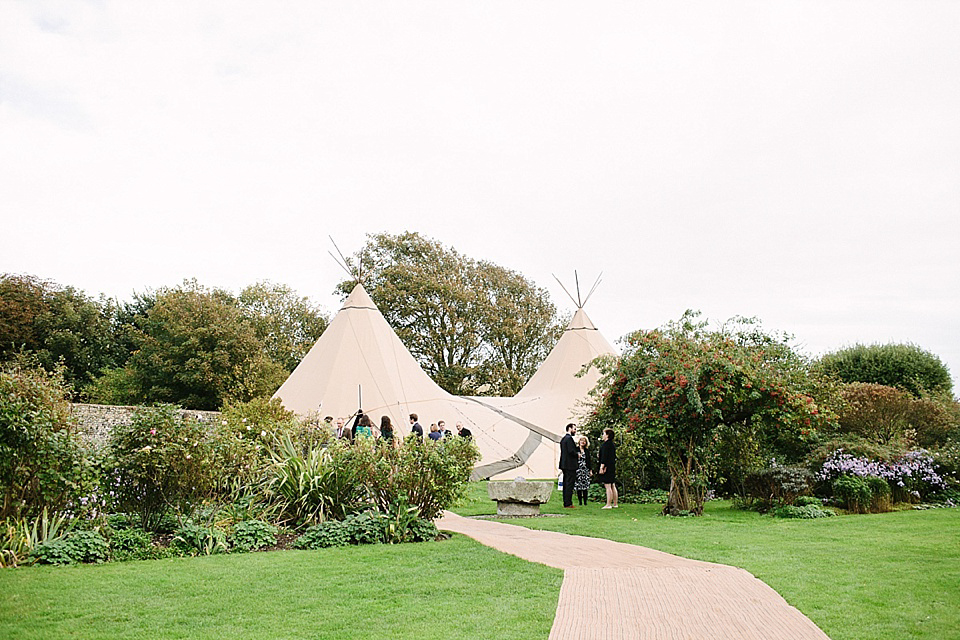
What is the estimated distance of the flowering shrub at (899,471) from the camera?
11.8 meters

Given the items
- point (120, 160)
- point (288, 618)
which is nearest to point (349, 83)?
point (120, 160)

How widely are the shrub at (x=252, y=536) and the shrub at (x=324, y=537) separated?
0.30 meters

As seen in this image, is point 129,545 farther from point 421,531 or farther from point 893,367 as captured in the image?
point 893,367

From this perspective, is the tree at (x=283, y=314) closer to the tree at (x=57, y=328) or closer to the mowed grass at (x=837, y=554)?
the tree at (x=57, y=328)

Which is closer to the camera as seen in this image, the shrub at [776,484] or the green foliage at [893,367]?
the shrub at [776,484]

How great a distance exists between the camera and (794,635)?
4.48 meters

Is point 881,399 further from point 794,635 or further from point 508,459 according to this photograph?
point 794,635

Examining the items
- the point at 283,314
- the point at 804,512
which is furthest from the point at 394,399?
the point at 283,314

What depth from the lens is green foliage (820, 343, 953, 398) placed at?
2214 cm

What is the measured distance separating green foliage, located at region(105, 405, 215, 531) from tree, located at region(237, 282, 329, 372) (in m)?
25.1

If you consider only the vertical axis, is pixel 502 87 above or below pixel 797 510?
above

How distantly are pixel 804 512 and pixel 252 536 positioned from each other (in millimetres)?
8057

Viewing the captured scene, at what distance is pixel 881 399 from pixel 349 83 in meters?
13.1

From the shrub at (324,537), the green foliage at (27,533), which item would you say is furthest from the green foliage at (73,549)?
the shrub at (324,537)
